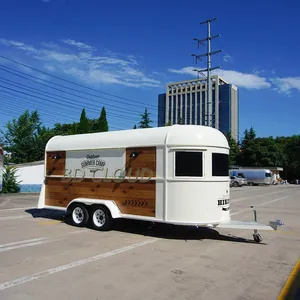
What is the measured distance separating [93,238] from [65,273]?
131 inches

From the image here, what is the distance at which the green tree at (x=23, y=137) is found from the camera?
41.6m

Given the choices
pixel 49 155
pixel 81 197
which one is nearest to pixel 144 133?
pixel 81 197

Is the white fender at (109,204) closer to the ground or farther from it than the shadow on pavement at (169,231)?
farther from it

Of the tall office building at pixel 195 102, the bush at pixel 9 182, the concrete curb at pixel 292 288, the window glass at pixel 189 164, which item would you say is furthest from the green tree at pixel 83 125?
the concrete curb at pixel 292 288

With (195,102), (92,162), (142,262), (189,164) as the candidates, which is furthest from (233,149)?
(142,262)

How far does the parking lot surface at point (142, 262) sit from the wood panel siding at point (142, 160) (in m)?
2.04

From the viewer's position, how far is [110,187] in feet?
36.1

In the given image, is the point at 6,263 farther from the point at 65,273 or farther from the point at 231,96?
the point at 231,96

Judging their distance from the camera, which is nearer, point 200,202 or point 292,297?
point 292,297

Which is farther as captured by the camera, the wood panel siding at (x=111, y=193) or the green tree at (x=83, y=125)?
the green tree at (x=83, y=125)

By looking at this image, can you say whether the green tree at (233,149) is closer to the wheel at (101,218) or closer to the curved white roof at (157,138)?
the curved white roof at (157,138)

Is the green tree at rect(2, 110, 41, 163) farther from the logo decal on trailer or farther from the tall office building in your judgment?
the logo decal on trailer

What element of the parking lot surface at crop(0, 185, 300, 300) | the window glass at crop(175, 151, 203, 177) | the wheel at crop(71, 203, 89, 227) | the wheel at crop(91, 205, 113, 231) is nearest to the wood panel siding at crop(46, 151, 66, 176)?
the wheel at crop(71, 203, 89, 227)

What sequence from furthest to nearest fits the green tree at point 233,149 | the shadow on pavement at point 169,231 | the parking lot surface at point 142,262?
the green tree at point 233,149 → the shadow on pavement at point 169,231 → the parking lot surface at point 142,262
